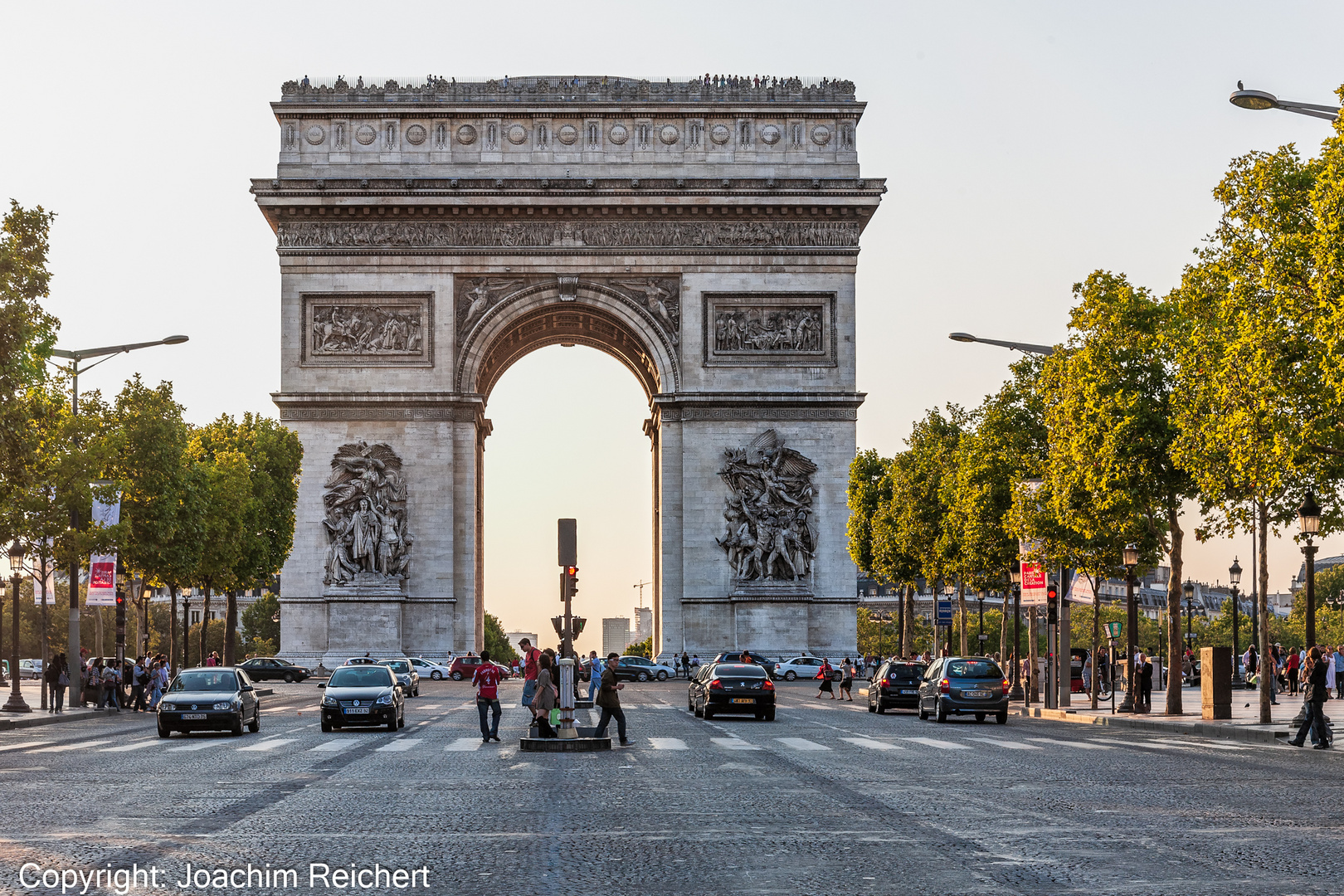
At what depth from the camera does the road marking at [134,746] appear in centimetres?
2670

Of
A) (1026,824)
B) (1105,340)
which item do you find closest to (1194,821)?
(1026,824)

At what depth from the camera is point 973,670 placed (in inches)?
1428

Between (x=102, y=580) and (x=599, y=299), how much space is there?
84.5ft

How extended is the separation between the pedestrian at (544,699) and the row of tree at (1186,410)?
1229 centimetres

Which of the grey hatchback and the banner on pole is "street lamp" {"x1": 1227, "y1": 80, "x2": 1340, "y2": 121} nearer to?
the grey hatchback

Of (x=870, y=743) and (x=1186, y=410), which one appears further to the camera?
(x=1186, y=410)

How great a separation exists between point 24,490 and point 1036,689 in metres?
28.4

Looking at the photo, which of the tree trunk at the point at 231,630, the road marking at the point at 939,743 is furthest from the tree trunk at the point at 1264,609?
the tree trunk at the point at 231,630

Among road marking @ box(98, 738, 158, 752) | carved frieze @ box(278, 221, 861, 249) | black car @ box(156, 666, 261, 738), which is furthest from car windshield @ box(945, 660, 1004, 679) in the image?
carved frieze @ box(278, 221, 861, 249)

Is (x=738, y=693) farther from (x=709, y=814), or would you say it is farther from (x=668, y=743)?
(x=709, y=814)

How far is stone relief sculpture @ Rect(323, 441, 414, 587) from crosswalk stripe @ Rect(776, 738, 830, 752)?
34.5m

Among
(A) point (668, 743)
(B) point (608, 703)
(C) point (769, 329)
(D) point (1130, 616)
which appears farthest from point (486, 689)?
(C) point (769, 329)

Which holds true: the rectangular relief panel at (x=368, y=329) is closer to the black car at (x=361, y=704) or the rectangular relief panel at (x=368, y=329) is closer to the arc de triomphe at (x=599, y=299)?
the arc de triomphe at (x=599, y=299)

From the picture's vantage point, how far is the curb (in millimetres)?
30578
